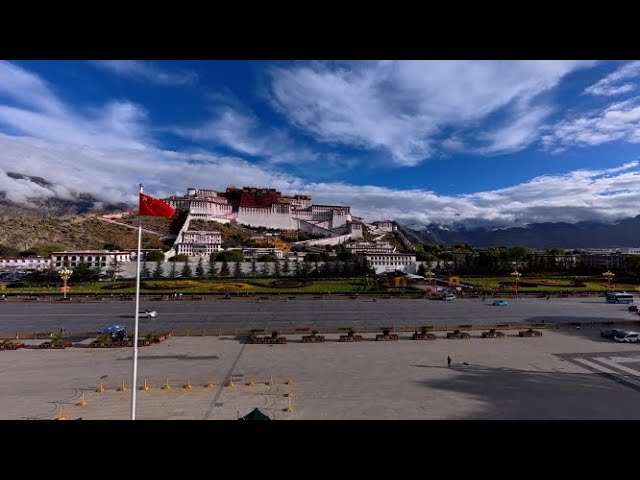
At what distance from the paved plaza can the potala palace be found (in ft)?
210

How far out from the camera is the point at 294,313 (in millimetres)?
24219

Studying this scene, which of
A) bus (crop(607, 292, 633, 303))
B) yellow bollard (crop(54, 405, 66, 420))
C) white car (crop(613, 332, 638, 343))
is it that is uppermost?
bus (crop(607, 292, 633, 303))

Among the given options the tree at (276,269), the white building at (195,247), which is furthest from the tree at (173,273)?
the white building at (195,247)

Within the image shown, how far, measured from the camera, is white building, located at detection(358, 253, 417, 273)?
1966 inches

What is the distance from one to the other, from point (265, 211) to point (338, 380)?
7343 cm

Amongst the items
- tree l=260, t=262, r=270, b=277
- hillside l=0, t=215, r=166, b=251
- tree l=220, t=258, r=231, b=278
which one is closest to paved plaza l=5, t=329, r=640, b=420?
tree l=220, t=258, r=231, b=278

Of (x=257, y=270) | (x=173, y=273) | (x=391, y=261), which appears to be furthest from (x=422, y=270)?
(x=173, y=273)

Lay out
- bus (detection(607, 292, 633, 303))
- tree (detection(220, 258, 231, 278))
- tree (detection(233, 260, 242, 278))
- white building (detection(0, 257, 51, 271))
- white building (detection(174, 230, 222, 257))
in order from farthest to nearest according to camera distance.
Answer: white building (detection(174, 230, 222, 257)), white building (detection(0, 257, 51, 271)), tree (detection(233, 260, 242, 278)), tree (detection(220, 258, 231, 278)), bus (detection(607, 292, 633, 303))

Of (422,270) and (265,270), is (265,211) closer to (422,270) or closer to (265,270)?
(265,270)

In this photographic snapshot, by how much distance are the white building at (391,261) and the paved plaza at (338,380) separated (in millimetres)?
32652

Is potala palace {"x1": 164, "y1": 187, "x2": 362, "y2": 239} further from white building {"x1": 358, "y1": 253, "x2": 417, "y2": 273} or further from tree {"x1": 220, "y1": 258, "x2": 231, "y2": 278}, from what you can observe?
tree {"x1": 220, "y1": 258, "x2": 231, "y2": 278}
